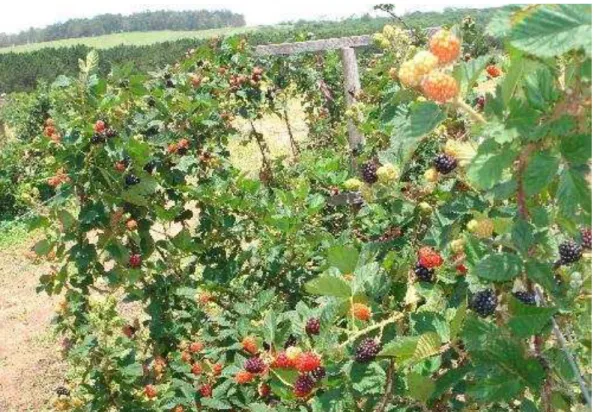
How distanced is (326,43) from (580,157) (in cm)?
550

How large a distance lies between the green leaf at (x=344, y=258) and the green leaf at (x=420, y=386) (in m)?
0.29

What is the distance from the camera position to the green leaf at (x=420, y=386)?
1347mm

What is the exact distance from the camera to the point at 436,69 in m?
0.95

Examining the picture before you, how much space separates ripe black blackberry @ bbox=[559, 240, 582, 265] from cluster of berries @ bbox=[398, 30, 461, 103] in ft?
1.55

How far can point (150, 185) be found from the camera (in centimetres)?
300

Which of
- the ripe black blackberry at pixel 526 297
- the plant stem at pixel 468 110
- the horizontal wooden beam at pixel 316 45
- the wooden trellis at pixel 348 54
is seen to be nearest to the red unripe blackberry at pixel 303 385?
the ripe black blackberry at pixel 526 297

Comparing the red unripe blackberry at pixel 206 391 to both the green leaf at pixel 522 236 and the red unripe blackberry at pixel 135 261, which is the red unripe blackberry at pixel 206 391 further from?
the green leaf at pixel 522 236

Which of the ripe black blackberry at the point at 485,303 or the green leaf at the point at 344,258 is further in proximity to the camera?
the green leaf at the point at 344,258

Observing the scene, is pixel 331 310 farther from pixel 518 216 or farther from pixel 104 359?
pixel 104 359

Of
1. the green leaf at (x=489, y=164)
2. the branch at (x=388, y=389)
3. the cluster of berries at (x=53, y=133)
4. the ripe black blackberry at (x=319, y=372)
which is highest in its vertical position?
the green leaf at (x=489, y=164)

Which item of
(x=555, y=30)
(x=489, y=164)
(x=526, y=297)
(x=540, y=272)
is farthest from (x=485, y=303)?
(x=555, y=30)

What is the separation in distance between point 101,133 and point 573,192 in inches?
93.7

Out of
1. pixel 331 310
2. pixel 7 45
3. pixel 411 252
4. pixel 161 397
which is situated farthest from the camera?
pixel 7 45

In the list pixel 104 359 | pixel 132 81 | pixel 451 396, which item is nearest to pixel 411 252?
pixel 451 396
